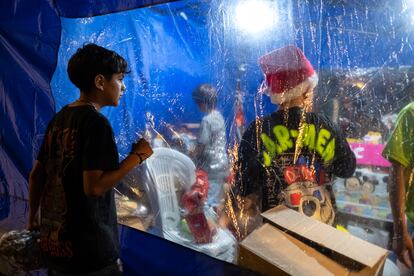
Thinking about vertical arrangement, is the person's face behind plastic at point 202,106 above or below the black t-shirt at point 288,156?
above

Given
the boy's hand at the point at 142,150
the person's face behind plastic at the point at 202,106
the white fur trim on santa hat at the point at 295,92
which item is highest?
the white fur trim on santa hat at the point at 295,92

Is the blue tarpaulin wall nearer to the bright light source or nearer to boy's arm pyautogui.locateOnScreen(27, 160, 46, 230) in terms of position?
the bright light source

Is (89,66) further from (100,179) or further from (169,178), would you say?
(169,178)

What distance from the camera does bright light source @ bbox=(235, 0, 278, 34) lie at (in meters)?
1.28

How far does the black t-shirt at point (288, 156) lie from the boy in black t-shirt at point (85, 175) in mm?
393

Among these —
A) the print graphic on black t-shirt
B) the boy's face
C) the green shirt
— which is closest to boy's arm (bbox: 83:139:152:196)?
the print graphic on black t-shirt

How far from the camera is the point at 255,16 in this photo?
51.8 inches

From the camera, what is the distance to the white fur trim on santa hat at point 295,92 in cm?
119

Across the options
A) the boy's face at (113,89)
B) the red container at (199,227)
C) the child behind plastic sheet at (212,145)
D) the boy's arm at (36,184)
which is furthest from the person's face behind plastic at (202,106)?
the boy's arm at (36,184)

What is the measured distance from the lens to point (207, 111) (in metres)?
1.43

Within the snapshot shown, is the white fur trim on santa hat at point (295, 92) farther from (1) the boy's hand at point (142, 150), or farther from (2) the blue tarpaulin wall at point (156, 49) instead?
(1) the boy's hand at point (142, 150)

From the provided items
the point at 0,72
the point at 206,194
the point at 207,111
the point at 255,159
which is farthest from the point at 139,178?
the point at 0,72

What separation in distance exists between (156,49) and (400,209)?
3.77 ft

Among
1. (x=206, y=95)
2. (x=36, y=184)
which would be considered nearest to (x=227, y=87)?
(x=206, y=95)
